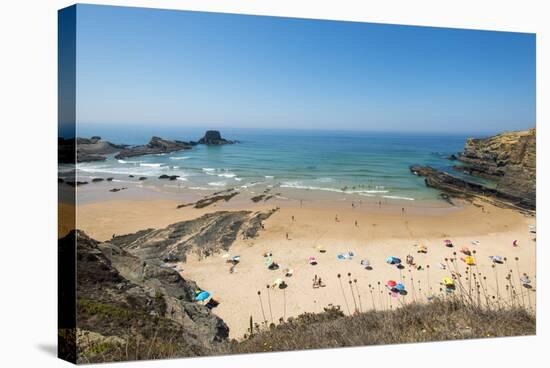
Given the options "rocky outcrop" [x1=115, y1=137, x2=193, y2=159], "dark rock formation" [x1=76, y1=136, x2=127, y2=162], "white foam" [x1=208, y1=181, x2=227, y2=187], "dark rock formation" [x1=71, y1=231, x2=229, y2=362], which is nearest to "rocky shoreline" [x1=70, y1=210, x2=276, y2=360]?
"dark rock formation" [x1=71, y1=231, x2=229, y2=362]

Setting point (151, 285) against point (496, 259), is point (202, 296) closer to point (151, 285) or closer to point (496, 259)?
point (151, 285)

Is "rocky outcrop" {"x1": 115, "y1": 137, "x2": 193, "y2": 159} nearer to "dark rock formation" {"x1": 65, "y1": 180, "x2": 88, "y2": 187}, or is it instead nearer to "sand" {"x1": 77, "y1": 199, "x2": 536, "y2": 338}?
"sand" {"x1": 77, "y1": 199, "x2": 536, "y2": 338}

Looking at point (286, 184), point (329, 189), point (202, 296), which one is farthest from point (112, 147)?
point (329, 189)

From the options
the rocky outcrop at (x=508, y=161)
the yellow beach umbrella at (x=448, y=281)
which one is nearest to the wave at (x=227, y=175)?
the yellow beach umbrella at (x=448, y=281)

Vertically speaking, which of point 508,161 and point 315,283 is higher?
point 508,161

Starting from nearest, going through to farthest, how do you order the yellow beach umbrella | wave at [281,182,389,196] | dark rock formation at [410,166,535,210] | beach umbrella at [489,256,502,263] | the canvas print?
the canvas print
wave at [281,182,389,196]
the yellow beach umbrella
beach umbrella at [489,256,502,263]
dark rock formation at [410,166,535,210]

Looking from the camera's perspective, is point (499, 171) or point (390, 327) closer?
point (390, 327)
